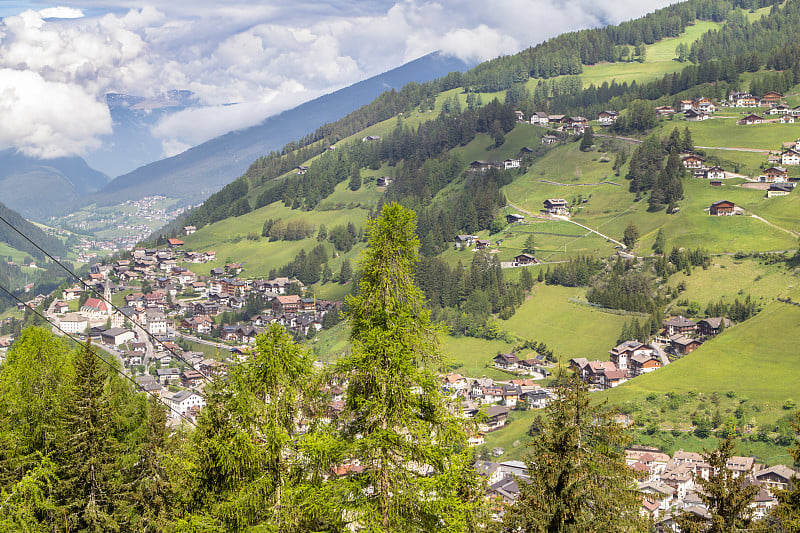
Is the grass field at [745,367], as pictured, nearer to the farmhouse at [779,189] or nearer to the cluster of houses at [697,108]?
the farmhouse at [779,189]

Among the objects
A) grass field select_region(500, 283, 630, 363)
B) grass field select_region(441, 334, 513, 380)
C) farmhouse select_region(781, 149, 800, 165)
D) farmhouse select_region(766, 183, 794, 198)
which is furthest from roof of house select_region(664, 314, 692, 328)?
farmhouse select_region(781, 149, 800, 165)

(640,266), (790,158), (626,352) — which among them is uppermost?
(790,158)

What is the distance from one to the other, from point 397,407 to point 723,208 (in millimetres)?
134311

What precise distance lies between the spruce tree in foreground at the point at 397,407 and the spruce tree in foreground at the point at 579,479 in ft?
15.1

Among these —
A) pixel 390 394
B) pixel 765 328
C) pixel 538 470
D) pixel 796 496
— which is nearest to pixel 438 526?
pixel 390 394

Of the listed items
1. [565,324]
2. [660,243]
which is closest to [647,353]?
[565,324]

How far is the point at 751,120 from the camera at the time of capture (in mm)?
175500

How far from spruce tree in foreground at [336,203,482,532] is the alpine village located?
2.1 inches

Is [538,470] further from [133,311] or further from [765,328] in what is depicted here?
[133,311]

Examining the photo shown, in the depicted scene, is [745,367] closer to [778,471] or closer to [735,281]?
[778,471]

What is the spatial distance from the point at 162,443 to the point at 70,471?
5030mm

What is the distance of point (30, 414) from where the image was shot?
25.9m

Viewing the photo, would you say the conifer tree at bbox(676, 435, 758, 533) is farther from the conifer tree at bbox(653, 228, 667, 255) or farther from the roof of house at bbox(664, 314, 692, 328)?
the conifer tree at bbox(653, 228, 667, 255)

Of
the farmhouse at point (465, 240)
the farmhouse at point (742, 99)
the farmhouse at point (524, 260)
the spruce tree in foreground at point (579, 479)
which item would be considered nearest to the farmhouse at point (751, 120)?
the farmhouse at point (742, 99)
